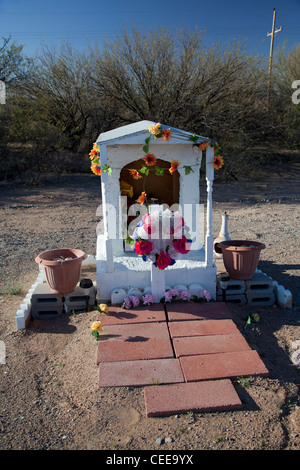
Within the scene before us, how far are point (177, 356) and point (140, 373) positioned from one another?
0.42 m

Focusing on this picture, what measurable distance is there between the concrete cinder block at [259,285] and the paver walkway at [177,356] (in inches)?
19.2

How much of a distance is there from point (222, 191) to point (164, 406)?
393 inches

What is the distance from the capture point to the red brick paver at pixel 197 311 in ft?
13.3

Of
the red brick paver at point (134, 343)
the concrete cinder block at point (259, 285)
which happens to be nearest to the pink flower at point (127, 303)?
the red brick paver at point (134, 343)

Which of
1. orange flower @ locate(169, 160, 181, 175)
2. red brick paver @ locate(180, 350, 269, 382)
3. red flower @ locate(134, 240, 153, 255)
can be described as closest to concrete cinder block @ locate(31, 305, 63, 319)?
red flower @ locate(134, 240, 153, 255)

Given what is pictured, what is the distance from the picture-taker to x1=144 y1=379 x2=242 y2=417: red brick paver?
269cm

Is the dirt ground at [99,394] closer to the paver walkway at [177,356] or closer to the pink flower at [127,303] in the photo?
the paver walkway at [177,356]

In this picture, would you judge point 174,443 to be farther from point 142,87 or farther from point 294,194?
point 142,87

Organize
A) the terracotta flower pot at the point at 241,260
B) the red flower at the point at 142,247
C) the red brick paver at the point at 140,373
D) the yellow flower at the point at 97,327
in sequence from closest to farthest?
the red brick paver at the point at 140,373, the yellow flower at the point at 97,327, the red flower at the point at 142,247, the terracotta flower pot at the point at 241,260

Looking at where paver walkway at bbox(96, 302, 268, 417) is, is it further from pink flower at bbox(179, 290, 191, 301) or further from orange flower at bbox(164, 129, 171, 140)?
orange flower at bbox(164, 129, 171, 140)

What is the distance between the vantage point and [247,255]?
4469 millimetres

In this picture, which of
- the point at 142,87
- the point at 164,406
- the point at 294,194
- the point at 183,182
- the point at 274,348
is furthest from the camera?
the point at 142,87

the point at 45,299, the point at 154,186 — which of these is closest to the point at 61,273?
the point at 45,299
